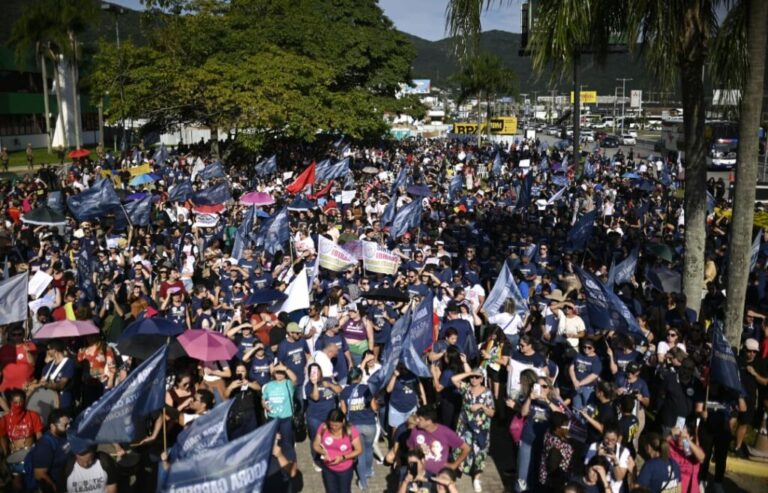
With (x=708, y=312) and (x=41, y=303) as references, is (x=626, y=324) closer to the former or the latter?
(x=708, y=312)

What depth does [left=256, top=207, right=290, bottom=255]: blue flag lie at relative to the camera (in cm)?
1572

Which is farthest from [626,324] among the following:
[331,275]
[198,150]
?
[198,150]

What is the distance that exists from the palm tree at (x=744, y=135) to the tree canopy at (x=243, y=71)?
2585 centimetres

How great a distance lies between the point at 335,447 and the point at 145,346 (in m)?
3.28

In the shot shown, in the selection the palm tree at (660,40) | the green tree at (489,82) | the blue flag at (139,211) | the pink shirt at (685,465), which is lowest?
the pink shirt at (685,465)

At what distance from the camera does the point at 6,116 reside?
57188mm

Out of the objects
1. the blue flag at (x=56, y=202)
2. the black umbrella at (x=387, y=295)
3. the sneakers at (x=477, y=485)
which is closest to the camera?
the sneakers at (x=477, y=485)

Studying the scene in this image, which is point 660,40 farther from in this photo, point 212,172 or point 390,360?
point 212,172

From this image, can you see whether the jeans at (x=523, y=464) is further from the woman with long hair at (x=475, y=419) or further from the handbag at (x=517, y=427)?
the woman with long hair at (x=475, y=419)

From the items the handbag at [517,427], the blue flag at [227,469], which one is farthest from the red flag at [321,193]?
the blue flag at [227,469]

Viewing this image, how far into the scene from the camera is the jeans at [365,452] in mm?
7961

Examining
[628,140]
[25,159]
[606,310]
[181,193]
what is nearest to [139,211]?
[181,193]

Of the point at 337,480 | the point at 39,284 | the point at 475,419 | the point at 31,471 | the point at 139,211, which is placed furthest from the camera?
the point at 139,211

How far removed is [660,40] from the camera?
8.70 metres
